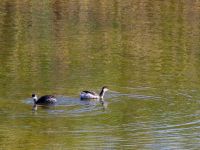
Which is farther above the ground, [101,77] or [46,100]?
[101,77]

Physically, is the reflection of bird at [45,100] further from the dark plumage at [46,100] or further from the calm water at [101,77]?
the calm water at [101,77]

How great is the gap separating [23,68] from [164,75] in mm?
3978

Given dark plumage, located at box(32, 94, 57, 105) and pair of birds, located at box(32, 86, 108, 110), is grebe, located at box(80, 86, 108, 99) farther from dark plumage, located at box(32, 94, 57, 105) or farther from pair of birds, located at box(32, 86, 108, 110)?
dark plumage, located at box(32, 94, 57, 105)

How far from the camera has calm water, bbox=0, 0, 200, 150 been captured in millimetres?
17188

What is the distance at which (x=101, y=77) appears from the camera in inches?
914

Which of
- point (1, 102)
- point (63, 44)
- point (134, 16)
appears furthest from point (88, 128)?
point (134, 16)

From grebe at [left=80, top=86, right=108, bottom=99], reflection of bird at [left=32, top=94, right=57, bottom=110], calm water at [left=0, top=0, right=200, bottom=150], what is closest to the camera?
calm water at [left=0, top=0, right=200, bottom=150]

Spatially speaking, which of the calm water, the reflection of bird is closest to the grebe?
the calm water

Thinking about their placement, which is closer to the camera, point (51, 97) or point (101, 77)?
point (51, 97)

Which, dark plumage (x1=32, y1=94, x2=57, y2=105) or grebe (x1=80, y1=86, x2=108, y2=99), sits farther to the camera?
grebe (x1=80, y1=86, x2=108, y2=99)

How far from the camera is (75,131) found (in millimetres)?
17391

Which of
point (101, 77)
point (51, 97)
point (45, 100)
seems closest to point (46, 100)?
point (45, 100)

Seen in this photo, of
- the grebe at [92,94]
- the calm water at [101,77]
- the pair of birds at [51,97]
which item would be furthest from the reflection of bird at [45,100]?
the grebe at [92,94]

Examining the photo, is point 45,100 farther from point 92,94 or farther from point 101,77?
point 101,77
